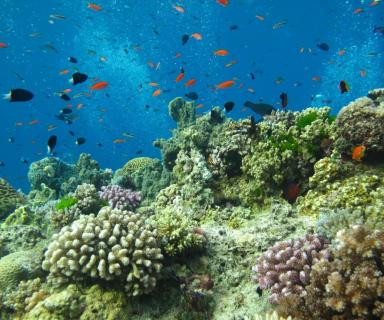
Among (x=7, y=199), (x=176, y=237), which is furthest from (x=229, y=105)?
(x=7, y=199)

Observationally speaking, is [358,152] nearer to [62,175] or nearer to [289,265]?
[289,265]

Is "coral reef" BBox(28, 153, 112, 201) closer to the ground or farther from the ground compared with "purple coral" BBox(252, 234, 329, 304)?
farther from the ground

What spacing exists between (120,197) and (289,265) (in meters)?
6.39

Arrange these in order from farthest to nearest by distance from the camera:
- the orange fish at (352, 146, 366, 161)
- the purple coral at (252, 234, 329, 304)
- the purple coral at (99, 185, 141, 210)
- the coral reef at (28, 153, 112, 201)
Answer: the coral reef at (28, 153, 112, 201) → the purple coral at (99, 185, 141, 210) → the orange fish at (352, 146, 366, 161) → the purple coral at (252, 234, 329, 304)

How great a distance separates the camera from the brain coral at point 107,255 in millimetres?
4406

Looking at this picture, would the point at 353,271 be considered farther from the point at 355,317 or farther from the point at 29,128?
the point at 29,128

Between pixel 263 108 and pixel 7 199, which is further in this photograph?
pixel 7 199

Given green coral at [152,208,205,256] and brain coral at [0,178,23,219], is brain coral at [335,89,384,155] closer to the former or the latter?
green coral at [152,208,205,256]

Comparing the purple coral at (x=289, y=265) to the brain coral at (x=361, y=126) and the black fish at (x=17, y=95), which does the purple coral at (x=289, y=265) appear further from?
the black fish at (x=17, y=95)

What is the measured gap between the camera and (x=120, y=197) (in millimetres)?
9539

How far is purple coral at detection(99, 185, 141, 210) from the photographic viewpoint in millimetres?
9273

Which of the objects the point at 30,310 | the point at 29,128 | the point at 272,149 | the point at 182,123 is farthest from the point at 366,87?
the point at 29,128

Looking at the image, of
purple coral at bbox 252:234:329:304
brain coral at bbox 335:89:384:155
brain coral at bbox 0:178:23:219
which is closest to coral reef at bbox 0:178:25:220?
brain coral at bbox 0:178:23:219

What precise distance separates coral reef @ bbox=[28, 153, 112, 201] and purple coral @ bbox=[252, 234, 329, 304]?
9438 millimetres
